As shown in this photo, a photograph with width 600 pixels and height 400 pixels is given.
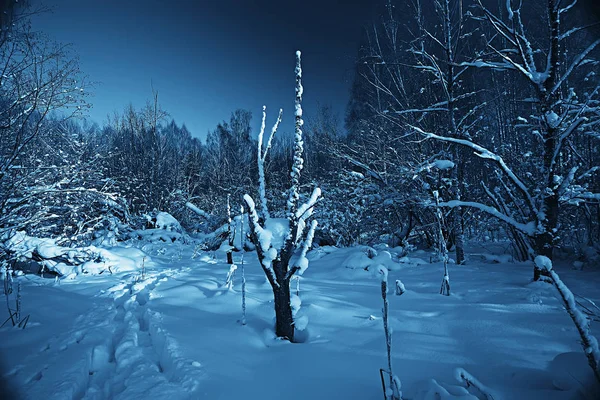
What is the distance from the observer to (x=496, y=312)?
9.31 ft

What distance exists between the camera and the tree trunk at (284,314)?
9.29ft

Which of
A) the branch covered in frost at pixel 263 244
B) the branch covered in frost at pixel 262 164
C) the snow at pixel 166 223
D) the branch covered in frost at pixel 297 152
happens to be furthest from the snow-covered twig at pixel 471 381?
the snow at pixel 166 223

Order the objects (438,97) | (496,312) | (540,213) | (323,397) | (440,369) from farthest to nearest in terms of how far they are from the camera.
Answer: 1. (438,97)
2. (540,213)
3. (496,312)
4. (440,369)
5. (323,397)

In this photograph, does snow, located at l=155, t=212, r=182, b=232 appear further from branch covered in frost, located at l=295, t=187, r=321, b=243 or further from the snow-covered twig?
the snow-covered twig

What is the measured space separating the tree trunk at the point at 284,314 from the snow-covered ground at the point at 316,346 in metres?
0.15

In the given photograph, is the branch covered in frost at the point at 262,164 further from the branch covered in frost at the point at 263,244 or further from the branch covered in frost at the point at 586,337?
the branch covered in frost at the point at 586,337

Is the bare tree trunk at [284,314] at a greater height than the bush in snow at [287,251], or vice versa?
the bush in snow at [287,251]

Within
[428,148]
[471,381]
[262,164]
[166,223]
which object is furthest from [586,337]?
[166,223]

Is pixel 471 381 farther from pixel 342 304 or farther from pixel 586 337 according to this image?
pixel 342 304

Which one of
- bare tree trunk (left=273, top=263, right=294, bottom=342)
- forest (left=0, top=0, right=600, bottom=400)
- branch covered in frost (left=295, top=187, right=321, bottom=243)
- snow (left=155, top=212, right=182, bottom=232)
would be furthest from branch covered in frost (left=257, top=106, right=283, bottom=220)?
snow (left=155, top=212, right=182, bottom=232)

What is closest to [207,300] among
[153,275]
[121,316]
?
[121,316]

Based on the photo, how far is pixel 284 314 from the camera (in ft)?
9.33

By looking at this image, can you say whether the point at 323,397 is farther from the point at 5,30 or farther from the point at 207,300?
the point at 5,30

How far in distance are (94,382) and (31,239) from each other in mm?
7126
